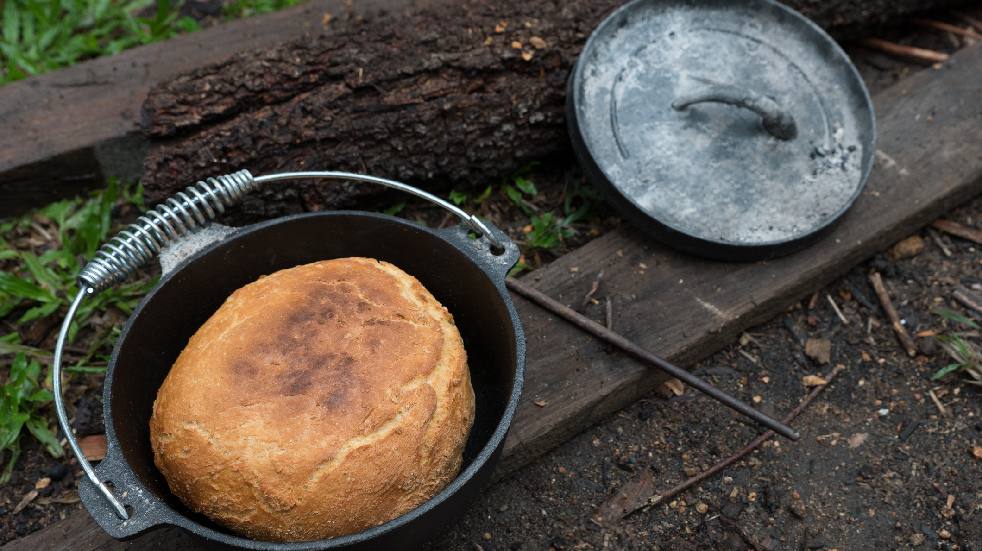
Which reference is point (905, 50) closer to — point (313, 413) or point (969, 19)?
point (969, 19)

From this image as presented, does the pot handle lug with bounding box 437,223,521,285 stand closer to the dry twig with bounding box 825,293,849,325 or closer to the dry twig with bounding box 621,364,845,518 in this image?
the dry twig with bounding box 621,364,845,518

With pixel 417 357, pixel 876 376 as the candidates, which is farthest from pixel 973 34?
pixel 417 357

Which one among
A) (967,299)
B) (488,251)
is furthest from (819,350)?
(488,251)

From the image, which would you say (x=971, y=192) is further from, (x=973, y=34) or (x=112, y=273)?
(x=112, y=273)

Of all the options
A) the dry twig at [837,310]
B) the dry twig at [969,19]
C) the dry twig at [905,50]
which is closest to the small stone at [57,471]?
the dry twig at [837,310]

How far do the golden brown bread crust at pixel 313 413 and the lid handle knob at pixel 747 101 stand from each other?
1266mm

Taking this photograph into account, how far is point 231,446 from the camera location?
1.87 m

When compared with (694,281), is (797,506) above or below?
below

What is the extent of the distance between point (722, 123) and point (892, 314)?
91 centimetres

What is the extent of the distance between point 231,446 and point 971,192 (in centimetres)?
286

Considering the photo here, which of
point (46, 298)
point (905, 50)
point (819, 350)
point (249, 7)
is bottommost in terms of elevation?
point (819, 350)

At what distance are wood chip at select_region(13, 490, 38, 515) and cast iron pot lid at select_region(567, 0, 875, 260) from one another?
2033mm

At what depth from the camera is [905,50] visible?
3781 millimetres

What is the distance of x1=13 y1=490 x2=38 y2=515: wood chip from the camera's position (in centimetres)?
251
